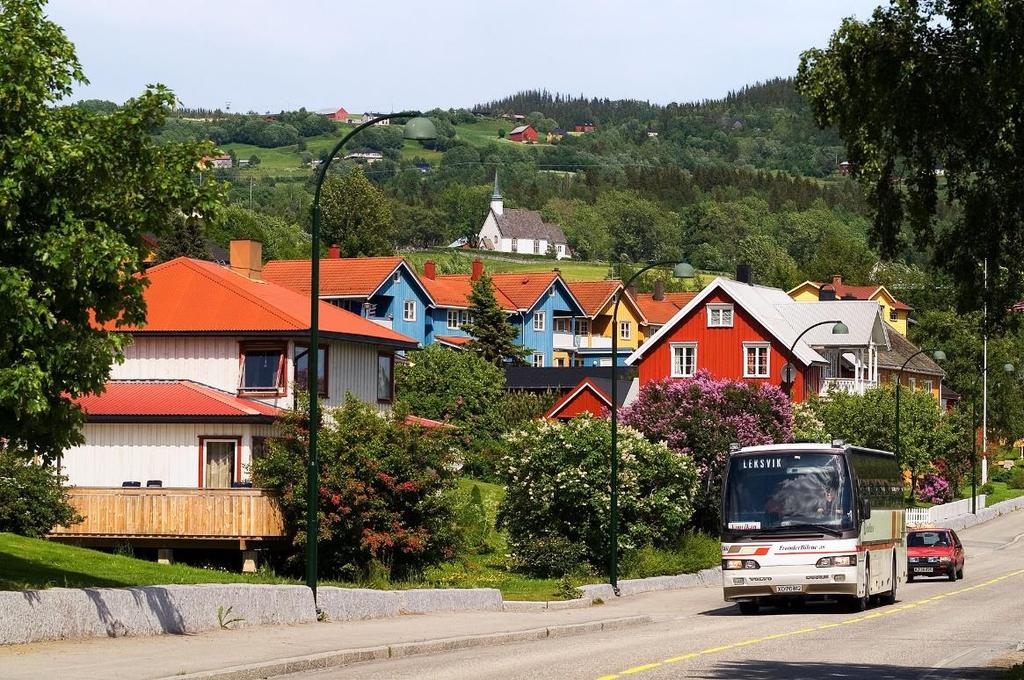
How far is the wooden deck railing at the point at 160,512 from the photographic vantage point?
40.5m

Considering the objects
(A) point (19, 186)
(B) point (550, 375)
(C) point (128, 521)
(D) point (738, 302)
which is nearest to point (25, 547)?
(C) point (128, 521)

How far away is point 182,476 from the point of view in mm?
45656

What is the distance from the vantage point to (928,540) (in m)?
50.0

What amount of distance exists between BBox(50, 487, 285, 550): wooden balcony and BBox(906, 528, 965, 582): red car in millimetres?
20390

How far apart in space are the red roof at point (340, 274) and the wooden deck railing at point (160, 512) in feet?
167

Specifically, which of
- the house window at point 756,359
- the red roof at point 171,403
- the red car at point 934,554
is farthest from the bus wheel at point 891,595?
the house window at point 756,359

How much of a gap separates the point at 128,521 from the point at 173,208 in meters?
20.8

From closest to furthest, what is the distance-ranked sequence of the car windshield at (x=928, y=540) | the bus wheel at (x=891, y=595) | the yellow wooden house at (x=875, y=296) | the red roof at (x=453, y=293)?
the bus wheel at (x=891, y=595)
the car windshield at (x=928, y=540)
the red roof at (x=453, y=293)
the yellow wooden house at (x=875, y=296)

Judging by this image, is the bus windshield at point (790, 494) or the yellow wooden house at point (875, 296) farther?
the yellow wooden house at point (875, 296)

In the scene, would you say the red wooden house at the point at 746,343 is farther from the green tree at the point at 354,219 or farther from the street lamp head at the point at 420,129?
the green tree at the point at 354,219

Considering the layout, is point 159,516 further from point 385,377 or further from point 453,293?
point 453,293

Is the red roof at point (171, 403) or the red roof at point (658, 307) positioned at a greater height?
the red roof at point (658, 307)

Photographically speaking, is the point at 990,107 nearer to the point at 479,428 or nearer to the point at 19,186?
the point at 19,186

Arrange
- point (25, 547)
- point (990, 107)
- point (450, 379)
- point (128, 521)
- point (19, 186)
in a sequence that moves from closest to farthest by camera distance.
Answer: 1. point (990, 107)
2. point (19, 186)
3. point (25, 547)
4. point (128, 521)
5. point (450, 379)
